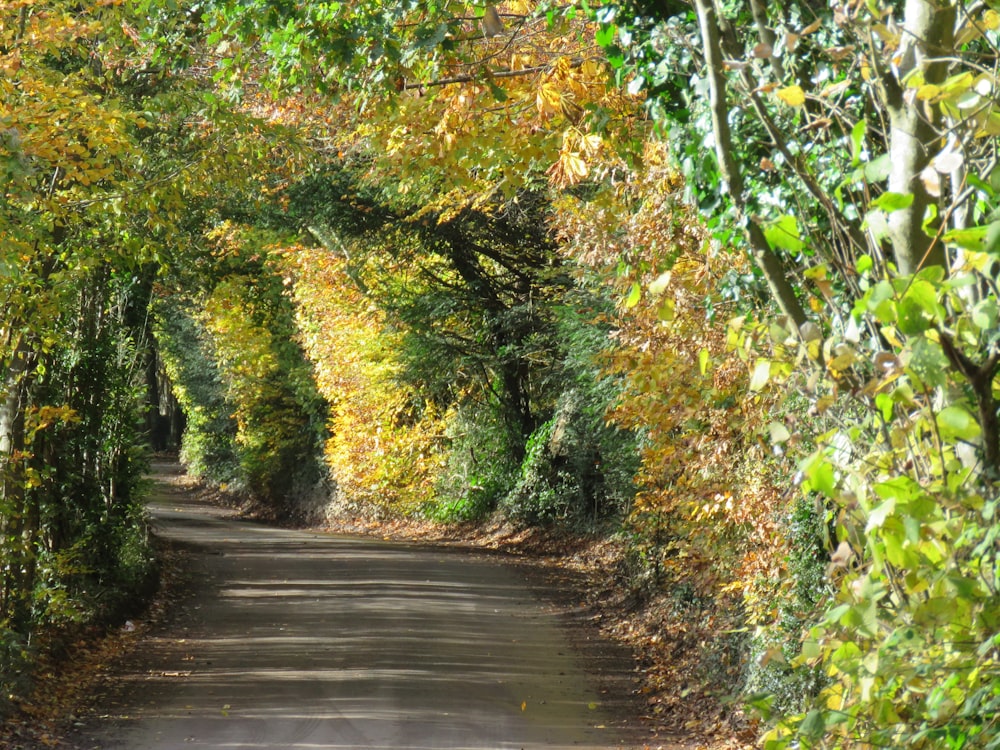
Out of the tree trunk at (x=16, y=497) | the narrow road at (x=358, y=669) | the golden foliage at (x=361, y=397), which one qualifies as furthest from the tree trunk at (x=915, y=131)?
the golden foliage at (x=361, y=397)

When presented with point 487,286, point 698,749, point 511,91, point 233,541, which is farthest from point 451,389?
point 698,749

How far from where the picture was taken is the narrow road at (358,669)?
9156 millimetres

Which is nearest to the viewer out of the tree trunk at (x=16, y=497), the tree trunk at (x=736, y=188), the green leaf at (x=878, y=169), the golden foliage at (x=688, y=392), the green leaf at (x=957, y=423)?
the green leaf at (x=957, y=423)

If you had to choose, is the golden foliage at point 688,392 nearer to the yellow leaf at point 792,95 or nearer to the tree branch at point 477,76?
the tree branch at point 477,76

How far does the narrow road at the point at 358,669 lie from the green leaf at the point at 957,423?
671 centimetres

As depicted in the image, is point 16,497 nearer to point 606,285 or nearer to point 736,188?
point 606,285

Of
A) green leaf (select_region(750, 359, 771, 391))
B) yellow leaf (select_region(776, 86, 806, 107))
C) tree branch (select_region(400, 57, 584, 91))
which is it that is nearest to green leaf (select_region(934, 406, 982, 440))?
green leaf (select_region(750, 359, 771, 391))

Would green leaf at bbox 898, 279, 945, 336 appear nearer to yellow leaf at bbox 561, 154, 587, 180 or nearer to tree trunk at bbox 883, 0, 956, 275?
tree trunk at bbox 883, 0, 956, 275

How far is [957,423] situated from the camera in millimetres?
2705

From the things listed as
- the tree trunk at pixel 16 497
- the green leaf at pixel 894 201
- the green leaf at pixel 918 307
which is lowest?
the tree trunk at pixel 16 497

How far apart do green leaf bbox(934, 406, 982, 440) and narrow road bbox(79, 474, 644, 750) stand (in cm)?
671

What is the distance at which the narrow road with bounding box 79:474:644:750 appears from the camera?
916 cm

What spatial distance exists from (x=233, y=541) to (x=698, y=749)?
1711cm

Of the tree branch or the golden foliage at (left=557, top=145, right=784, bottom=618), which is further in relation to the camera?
the golden foliage at (left=557, top=145, right=784, bottom=618)
